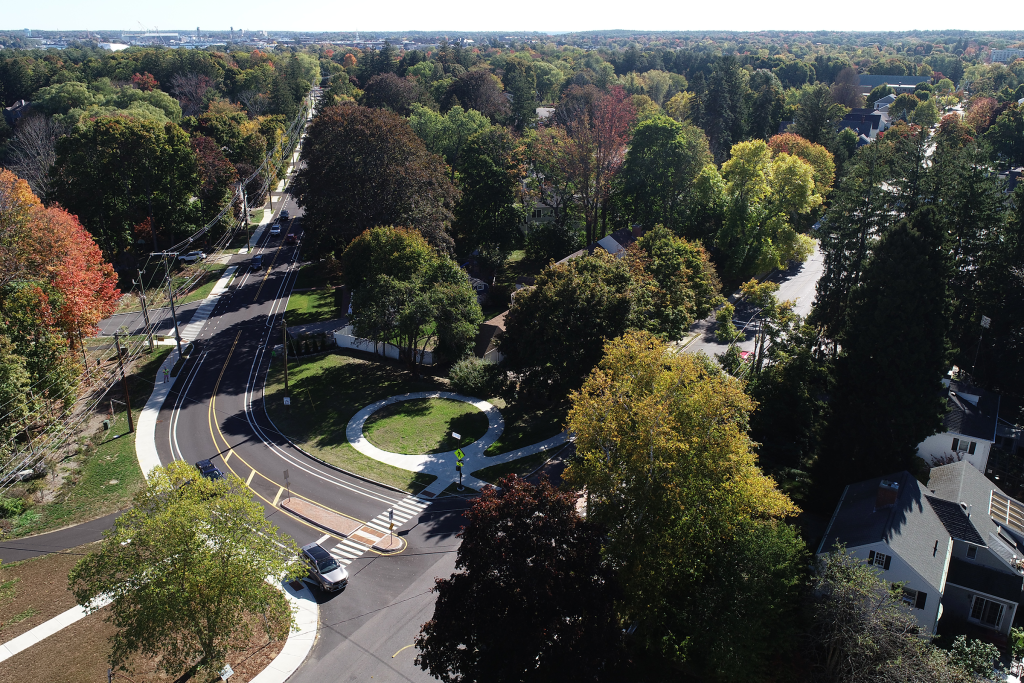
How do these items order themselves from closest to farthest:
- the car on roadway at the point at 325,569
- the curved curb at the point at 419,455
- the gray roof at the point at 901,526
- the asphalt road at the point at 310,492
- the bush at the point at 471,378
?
the asphalt road at the point at 310,492, the gray roof at the point at 901,526, the car on roadway at the point at 325,569, the curved curb at the point at 419,455, the bush at the point at 471,378

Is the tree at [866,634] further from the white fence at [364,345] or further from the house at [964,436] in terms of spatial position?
the white fence at [364,345]

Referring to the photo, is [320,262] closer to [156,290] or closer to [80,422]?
[156,290]

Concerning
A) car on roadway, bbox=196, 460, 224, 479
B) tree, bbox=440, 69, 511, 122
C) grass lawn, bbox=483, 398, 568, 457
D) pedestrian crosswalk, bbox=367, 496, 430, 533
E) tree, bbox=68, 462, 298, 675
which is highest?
tree, bbox=440, 69, 511, 122

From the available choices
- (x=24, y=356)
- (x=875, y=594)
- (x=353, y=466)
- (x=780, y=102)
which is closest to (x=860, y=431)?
(x=875, y=594)

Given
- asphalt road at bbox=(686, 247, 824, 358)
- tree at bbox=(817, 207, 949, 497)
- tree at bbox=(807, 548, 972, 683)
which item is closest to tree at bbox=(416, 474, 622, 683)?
tree at bbox=(807, 548, 972, 683)

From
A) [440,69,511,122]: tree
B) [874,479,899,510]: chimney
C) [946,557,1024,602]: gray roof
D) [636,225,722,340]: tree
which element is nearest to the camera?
[946,557,1024,602]: gray roof

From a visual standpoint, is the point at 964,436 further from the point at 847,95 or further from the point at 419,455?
the point at 847,95

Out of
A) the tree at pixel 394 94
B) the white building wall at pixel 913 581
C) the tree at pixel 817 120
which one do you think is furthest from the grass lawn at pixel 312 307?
the tree at pixel 817 120

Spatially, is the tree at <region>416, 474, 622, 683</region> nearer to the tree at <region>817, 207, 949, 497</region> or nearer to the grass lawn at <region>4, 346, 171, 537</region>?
the tree at <region>817, 207, 949, 497</region>
